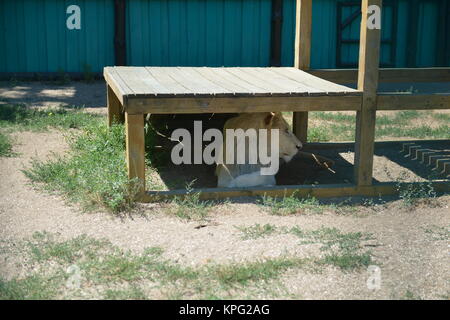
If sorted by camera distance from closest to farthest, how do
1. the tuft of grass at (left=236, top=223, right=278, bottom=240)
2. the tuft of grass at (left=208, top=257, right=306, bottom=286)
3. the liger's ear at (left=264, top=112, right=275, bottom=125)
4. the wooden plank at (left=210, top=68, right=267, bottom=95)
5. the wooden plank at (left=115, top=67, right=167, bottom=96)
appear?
the tuft of grass at (left=208, top=257, right=306, bottom=286)
the tuft of grass at (left=236, top=223, right=278, bottom=240)
the wooden plank at (left=115, top=67, right=167, bottom=96)
the wooden plank at (left=210, top=68, right=267, bottom=95)
the liger's ear at (left=264, top=112, right=275, bottom=125)

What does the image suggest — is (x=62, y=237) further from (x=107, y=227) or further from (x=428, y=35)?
(x=428, y=35)

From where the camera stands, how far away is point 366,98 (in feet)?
18.5

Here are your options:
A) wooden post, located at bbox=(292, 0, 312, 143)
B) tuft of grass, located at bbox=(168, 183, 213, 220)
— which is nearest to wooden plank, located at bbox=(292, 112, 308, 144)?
wooden post, located at bbox=(292, 0, 312, 143)

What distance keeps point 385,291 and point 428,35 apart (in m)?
10.5

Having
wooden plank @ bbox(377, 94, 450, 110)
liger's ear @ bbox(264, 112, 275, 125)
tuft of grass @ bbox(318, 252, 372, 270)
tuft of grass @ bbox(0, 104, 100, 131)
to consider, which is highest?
wooden plank @ bbox(377, 94, 450, 110)

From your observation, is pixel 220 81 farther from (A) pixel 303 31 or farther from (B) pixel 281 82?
(A) pixel 303 31

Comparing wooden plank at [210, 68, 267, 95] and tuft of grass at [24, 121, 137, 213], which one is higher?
wooden plank at [210, 68, 267, 95]

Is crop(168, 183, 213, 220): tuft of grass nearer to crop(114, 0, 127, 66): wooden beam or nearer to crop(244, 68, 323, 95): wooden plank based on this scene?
crop(244, 68, 323, 95): wooden plank

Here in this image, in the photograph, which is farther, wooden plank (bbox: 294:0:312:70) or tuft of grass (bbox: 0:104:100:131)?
tuft of grass (bbox: 0:104:100:131)

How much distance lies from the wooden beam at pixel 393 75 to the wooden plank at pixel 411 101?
5.60 feet

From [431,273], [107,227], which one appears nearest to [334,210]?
[431,273]

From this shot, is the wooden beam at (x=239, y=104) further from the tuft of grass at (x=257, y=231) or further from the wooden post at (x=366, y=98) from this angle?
the tuft of grass at (x=257, y=231)

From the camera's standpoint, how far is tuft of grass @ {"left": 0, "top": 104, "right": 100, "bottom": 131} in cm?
834

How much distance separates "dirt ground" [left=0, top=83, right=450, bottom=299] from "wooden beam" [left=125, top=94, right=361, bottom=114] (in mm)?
735
